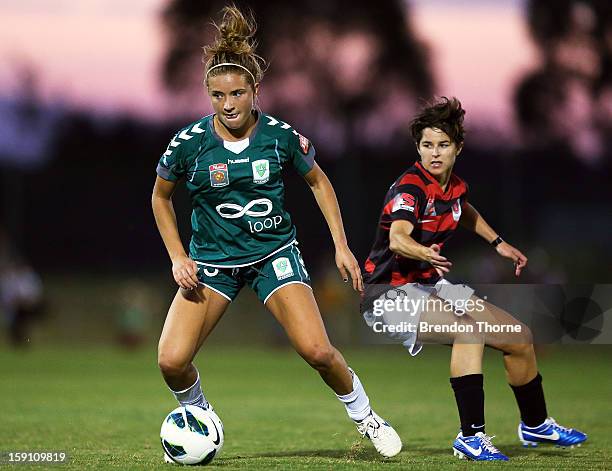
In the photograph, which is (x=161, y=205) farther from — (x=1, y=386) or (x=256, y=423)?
(x=1, y=386)

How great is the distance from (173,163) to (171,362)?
1.10 metres

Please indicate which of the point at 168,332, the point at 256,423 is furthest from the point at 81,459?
the point at 256,423

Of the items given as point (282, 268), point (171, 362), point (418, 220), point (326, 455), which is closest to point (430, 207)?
point (418, 220)

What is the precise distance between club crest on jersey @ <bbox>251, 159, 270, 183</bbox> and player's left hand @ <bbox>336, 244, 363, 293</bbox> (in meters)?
0.57

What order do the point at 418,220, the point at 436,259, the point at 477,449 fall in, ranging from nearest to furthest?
the point at 436,259
the point at 477,449
the point at 418,220

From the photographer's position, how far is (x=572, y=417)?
29.1ft

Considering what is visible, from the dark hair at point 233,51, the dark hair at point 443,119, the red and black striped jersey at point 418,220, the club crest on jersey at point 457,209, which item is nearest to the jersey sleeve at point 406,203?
the red and black striped jersey at point 418,220

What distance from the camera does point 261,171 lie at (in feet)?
19.7

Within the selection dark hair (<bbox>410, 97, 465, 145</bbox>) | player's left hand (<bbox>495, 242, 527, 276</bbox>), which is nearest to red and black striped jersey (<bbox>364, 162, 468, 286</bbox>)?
dark hair (<bbox>410, 97, 465, 145</bbox>)

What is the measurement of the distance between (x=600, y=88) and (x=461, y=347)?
2673cm

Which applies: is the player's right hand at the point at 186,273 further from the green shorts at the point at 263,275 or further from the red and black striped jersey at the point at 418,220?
the red and black striped jersey at the point at 418,220

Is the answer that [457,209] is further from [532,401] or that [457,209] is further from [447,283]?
[532,401]

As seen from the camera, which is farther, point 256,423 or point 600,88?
point 600,88

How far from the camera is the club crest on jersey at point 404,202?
242 inches
